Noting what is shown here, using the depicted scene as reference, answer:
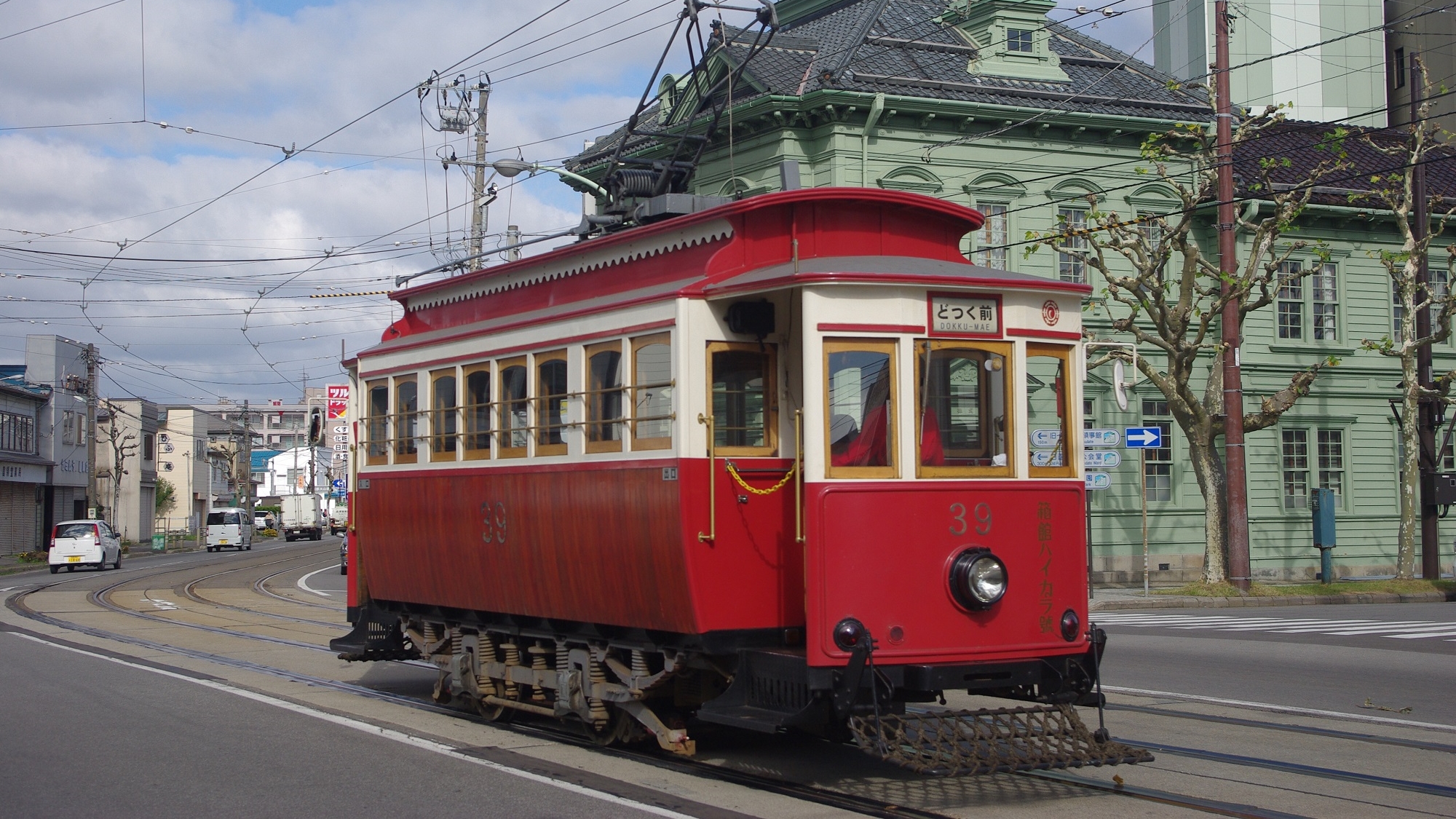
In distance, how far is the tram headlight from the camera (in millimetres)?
8031

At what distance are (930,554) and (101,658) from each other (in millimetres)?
12037

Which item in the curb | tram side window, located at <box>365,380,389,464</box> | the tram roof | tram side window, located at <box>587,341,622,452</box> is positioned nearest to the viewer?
the tram roof

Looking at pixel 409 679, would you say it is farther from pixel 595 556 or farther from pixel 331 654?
pixel 595 556

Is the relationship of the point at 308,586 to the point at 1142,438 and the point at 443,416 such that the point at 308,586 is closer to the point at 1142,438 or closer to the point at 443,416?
the point at 1142,438

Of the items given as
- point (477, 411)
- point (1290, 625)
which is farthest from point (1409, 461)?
point (477, 411)

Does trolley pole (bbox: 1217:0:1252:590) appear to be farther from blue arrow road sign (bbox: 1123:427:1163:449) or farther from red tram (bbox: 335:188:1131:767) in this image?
red tram (bbox: 335:188:1131:767)

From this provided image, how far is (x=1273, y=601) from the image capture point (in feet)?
83.8

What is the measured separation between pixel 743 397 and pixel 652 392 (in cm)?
56

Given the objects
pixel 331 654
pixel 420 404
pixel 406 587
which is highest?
pixel 420 404

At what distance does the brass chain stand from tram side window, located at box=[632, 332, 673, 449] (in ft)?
1.27

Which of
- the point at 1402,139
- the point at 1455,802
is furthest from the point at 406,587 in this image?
the point at 1402,139

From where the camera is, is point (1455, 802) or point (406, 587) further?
point (406, 587)

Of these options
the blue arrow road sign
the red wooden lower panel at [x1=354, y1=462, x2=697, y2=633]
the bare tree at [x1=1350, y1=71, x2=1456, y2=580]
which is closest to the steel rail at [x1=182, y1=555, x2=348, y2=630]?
the red wooden lower panel at [x1=354, y1=462, x2=697, y2=633]

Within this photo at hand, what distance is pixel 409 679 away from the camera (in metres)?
15.0
